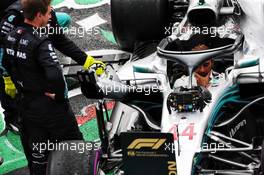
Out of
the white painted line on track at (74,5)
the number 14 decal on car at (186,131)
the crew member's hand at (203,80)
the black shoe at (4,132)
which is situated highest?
the crew member's hand at (203,80)

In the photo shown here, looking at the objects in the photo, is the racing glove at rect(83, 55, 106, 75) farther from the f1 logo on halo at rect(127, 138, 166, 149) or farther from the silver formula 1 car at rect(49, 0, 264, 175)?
the f1 logo on halo at rect(127, 138, 166, 149)

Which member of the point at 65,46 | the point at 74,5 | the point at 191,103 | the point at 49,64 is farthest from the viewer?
the point at 74,5

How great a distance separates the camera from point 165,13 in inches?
271

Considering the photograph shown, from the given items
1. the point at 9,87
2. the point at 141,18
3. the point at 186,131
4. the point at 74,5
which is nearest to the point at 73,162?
the point at 186,131

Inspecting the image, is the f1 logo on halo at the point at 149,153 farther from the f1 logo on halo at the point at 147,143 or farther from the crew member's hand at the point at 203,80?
the crew member's hand at the point at 203,80

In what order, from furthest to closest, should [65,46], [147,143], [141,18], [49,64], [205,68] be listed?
[141,18] < [65,46] < [205,68] < [49,64] < [147,143]

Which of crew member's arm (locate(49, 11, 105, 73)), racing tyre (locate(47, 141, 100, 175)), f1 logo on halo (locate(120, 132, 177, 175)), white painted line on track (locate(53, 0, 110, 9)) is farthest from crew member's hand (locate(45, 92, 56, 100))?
white painted line on track (locate(53, 0, 110, 9))

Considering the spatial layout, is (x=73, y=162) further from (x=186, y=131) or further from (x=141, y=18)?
(x=141, y=18)

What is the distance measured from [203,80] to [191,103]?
0.52 metres

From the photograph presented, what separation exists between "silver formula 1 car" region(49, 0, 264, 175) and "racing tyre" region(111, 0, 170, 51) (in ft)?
0.90

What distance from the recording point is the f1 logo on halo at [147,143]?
4445 mm

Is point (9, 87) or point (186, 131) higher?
point (186, 131)

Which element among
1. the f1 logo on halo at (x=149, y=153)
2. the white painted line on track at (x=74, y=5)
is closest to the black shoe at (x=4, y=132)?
the f1 logo on halo at (x=149, y=153)

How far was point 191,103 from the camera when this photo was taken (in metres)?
5.02
